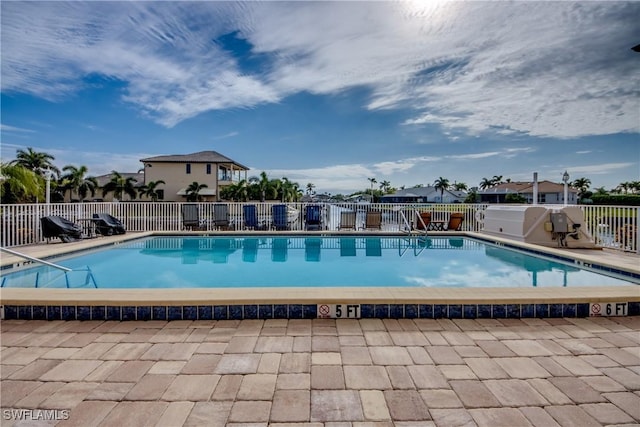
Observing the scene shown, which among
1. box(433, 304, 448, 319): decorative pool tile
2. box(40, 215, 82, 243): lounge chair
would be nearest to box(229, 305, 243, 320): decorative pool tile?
box(433, 304, 448, 319): decorative pool tile

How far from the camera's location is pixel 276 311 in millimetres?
3131

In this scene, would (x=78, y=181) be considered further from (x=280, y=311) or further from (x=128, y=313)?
(x=280, y=311)

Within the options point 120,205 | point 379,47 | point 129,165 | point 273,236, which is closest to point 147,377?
point 273,236

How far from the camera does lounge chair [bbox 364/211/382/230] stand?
10.1 meters

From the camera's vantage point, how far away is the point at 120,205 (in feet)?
34.4

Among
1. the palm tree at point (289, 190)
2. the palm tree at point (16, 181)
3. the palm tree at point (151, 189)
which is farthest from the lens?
the palm tree at point (289, 190)

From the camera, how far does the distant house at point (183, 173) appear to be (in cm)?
3253

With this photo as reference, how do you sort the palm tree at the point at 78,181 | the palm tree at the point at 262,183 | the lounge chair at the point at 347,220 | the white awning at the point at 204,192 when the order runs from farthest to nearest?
the palm tree at the point at 262,183, the palm tree at the point at 78,181, the white awning at the point at 204,192, the lounge chair at the point at 347,220

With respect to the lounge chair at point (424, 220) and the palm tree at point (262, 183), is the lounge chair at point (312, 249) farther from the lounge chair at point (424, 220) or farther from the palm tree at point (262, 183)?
the palm tree at point (262, 183)

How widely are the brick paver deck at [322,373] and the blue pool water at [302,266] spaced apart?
2179 mm

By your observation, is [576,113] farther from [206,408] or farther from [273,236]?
[206,408]

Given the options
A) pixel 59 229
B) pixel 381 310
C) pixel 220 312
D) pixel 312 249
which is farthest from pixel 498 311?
pixel 59 229

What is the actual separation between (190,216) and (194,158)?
961 inches

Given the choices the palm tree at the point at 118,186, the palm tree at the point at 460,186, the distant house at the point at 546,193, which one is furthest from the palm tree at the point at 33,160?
the palm tree at the point at 460,186
